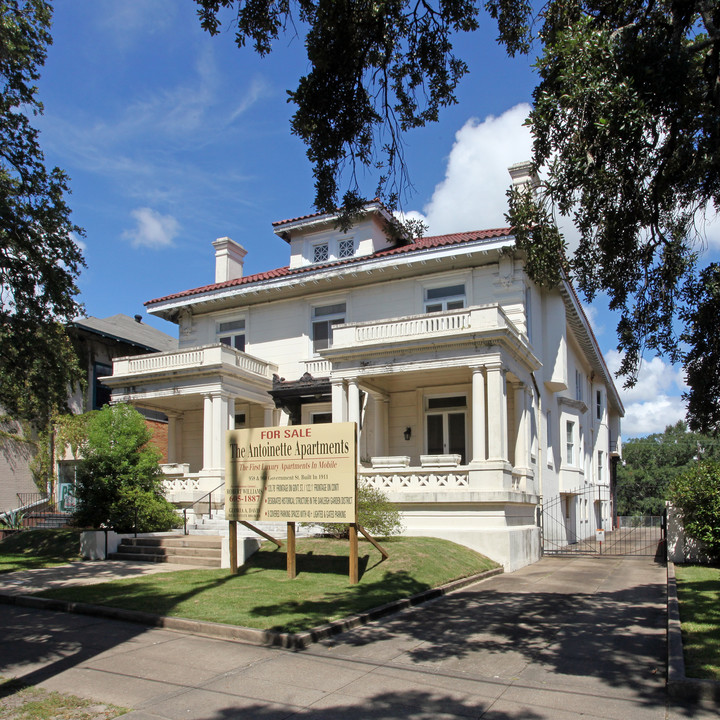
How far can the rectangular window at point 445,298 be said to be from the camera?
23.0 meters

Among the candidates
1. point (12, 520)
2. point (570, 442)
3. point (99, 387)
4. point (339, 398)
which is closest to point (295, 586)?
point (339, 398)

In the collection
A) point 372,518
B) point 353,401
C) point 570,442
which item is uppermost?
point 353,401

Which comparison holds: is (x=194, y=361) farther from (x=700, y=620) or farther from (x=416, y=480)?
(x=700, y=620)

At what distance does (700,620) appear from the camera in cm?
905

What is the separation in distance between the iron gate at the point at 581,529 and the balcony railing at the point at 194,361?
1147cm

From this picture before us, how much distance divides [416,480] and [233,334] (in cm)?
1164

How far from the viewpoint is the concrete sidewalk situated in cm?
600

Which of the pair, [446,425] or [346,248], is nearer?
[446,425]

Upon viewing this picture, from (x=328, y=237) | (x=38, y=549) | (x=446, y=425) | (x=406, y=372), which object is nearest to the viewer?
(x=38, y=549)

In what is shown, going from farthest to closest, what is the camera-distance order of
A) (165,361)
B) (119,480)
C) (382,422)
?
(165,361) → (382,422) → (119,480)

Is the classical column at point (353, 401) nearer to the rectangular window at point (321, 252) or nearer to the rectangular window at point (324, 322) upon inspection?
the rectangular window at point (324, 322)

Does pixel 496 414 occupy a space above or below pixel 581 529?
above

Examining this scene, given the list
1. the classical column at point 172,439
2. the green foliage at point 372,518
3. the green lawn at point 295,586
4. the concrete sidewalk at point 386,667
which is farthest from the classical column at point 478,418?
the classical column at point 172,439

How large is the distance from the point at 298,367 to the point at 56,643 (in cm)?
1768
